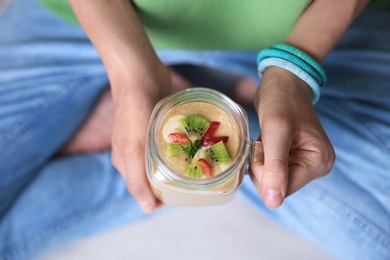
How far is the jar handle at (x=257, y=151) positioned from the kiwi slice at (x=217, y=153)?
0.04 meters

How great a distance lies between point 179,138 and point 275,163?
0.11 metres

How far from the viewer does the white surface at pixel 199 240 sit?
870 millimetres

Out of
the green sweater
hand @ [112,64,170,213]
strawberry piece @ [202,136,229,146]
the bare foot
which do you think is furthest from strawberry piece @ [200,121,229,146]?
the bare foot

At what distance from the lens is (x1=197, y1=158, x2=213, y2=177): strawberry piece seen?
53cm

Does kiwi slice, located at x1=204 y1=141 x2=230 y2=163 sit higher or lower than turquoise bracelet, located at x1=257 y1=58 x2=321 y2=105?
lower

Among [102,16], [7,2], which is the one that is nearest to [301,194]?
[102,16]

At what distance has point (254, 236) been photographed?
890 millimetres

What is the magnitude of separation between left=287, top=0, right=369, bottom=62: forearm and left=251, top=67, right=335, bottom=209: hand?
2.4 inches

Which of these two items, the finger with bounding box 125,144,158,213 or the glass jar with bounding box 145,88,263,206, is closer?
the glass jar with bounding box 145,88,263,206

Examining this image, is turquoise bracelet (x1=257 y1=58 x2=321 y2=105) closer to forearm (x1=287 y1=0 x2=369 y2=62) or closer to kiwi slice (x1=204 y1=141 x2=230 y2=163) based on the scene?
forearm (x1=287 y1=0 x2=369 y2=62)

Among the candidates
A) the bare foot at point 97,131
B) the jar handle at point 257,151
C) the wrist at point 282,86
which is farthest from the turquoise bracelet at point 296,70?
the bare foot at point 97,131

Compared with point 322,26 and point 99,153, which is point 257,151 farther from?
point 99,153

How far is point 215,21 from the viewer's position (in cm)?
74

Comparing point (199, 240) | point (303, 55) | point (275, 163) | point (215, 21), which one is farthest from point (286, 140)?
point (199, 240)
